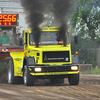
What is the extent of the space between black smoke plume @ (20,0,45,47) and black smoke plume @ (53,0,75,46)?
2.15ft

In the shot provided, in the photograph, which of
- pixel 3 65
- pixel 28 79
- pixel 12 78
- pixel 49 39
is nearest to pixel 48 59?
pixel 49 39

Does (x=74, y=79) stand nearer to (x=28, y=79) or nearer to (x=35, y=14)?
(x=28, y=79)

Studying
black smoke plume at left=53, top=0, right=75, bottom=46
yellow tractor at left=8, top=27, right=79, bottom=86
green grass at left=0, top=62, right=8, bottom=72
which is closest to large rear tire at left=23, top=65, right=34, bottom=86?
yellow tractor at left=8, top=27, right=79, bottom=86

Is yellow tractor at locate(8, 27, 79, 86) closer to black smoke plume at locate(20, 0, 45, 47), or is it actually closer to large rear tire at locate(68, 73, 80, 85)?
large rear tire at locate(68, 73, 80, 85)

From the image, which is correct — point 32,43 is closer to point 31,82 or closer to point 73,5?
point 31,82

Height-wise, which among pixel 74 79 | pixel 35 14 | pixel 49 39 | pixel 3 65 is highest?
pixel 35 14

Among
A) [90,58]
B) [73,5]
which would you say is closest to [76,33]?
[90,58]

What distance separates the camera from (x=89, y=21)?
107 feet

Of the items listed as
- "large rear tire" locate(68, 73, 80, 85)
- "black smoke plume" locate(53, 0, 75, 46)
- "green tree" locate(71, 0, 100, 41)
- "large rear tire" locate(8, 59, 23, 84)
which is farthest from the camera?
"green tree" locate(71, 0, 100, 41)

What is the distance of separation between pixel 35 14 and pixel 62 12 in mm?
1299

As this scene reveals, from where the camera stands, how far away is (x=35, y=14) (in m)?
15.3

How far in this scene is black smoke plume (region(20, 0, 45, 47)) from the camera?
15.1 meters

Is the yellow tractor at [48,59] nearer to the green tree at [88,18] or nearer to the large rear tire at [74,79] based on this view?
the large rear tire at [74,79]

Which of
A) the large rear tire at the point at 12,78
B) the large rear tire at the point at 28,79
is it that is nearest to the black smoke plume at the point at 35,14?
the large rear tire at the point at 28,79
